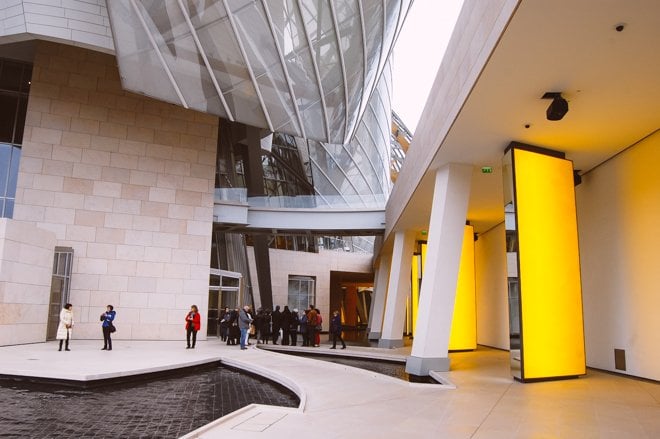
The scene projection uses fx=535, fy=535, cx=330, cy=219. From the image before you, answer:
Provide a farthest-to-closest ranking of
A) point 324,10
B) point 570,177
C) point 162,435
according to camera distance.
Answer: point 324,10 → point 570,177 → point 162,435

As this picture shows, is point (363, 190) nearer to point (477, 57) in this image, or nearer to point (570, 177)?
point (570, 177)

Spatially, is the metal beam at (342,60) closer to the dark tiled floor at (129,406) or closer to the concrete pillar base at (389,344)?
the concrete pillar base at (389,344)

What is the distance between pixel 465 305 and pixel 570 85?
12079mm

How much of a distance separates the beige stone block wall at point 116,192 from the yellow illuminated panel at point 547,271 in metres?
15.0

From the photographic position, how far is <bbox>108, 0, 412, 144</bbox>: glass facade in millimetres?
17031

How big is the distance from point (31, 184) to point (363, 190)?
25.1 metres

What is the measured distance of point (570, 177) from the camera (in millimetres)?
11164

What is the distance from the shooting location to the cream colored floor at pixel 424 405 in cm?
587

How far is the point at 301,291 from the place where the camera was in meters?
38.7

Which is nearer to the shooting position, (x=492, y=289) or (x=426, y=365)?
(x=426, y=365)

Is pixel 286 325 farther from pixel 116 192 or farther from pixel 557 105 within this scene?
pixel 557 105

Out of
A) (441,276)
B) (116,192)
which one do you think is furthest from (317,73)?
(441,276)

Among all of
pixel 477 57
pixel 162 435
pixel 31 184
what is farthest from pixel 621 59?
pixel 31 184

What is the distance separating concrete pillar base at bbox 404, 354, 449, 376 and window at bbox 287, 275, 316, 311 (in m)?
26.7
